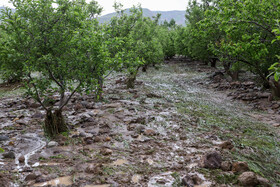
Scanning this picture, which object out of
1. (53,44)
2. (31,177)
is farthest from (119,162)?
(53,44)

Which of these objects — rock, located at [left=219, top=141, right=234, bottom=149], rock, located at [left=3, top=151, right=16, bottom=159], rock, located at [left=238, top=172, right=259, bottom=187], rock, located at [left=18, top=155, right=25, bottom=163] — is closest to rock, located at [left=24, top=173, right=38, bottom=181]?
rock, located at [left=18, top=155, right=25, bottom=163]

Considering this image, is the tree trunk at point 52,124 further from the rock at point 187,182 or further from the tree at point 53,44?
the rock at point 187,182

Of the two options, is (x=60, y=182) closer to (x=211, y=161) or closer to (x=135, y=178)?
(x=135, y=178)

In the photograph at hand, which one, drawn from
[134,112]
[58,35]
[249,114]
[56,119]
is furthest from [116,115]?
[249,114]

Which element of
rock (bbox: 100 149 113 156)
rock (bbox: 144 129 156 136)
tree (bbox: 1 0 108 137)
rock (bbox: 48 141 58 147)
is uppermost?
tree (bbox: 1 0 108 137)

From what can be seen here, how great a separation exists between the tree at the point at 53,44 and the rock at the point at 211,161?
16.9 feet

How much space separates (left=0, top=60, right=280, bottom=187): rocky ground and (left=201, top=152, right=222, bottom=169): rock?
0.09 feet

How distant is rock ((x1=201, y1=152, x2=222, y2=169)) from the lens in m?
6.62

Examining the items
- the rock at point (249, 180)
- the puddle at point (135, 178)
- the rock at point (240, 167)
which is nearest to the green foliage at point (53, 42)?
the puddle at point (135, 178)

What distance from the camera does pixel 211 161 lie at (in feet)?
22.1

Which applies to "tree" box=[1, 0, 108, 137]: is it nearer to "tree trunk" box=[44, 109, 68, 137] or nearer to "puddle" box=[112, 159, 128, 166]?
"tree trunk" box=[44, 109, 68, 137]

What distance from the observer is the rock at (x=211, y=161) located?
6621mm

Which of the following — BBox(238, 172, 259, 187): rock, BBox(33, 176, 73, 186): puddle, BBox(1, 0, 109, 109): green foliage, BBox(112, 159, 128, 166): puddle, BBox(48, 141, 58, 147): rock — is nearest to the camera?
BBox(33, 176, 73, 186): puddle

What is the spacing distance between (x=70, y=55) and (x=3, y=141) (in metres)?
4.14
